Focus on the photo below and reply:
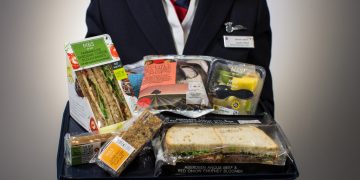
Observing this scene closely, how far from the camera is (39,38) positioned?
284 centimetres

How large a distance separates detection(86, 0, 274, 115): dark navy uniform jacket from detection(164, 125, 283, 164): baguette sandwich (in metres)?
0.51

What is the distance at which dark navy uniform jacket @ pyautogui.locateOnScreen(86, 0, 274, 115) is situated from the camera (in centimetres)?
152

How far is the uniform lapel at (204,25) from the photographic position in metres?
1.52

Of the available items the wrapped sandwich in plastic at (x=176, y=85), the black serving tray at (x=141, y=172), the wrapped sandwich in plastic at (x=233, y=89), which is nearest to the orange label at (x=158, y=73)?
the wrapped sandwich in plastic at (x=176, y=85)

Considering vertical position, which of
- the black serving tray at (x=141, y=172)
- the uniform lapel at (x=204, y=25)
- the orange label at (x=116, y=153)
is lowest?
the black serving tray at (x=141, y=172)

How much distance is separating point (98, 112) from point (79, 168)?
0.18 m

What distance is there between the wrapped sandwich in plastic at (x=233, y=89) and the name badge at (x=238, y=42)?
0.29m

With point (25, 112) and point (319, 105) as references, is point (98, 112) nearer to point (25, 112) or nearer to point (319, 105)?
point (25, 112)

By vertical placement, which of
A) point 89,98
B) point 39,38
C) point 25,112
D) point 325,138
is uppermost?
point 89,98

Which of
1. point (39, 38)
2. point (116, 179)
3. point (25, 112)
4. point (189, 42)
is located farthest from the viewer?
point (39, 38)

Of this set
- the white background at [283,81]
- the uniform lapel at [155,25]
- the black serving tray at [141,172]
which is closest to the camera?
the black serving tray at [141,172]

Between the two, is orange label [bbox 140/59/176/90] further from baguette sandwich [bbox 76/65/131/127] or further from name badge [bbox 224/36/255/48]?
name badge [bbox 224/36/255/48]

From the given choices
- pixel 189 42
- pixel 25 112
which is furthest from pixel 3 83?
pixel 189 42

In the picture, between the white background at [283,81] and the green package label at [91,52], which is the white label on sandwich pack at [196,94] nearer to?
the green package label at [91,52]
